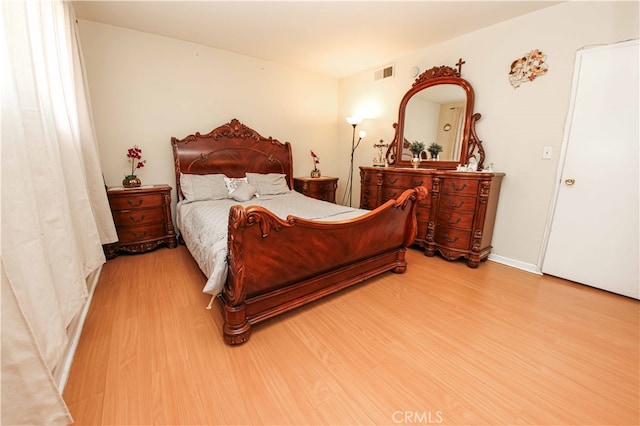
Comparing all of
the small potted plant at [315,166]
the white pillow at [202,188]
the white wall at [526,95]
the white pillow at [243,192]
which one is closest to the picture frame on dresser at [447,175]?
the white wall at [526,95]

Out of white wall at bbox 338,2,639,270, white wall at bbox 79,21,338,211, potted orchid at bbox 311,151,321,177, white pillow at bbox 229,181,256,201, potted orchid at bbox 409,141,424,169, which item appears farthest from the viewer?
potted orchid at bbox 311,151,321,177

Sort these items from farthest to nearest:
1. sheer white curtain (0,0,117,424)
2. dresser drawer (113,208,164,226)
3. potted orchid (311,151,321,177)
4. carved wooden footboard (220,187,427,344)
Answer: potted orchid (311,151,321,177) → dresser drawer (113,208,164,226) → carved wooden footboard (220,187,427,344) → sheer white curtain (0,0,117,424)

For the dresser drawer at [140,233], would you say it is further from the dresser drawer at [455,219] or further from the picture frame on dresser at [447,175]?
the dresser drawer at [455,219]

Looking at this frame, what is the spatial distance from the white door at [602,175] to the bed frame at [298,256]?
1.44 meters

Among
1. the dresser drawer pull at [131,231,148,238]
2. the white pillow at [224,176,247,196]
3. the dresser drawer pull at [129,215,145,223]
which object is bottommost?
the dresser drawer pull at [131,231,148,238]

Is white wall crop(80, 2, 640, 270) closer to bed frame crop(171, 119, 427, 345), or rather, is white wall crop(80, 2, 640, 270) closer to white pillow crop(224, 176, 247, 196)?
white pillow crop(224, 176, 247, 196)

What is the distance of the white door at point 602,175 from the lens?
210cm

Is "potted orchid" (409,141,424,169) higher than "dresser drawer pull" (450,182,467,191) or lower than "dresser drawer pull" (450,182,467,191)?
higher

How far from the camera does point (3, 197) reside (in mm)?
858

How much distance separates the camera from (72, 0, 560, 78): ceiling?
239 cm

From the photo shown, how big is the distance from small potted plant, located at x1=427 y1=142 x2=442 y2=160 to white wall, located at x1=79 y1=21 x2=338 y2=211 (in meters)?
2.15

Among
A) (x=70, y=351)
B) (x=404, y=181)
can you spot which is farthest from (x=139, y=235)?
(x=404, y=181)

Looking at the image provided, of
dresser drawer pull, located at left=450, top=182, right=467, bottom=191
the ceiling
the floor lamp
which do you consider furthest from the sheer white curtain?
the floor lamp

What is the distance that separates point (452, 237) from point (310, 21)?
8.99 feet
